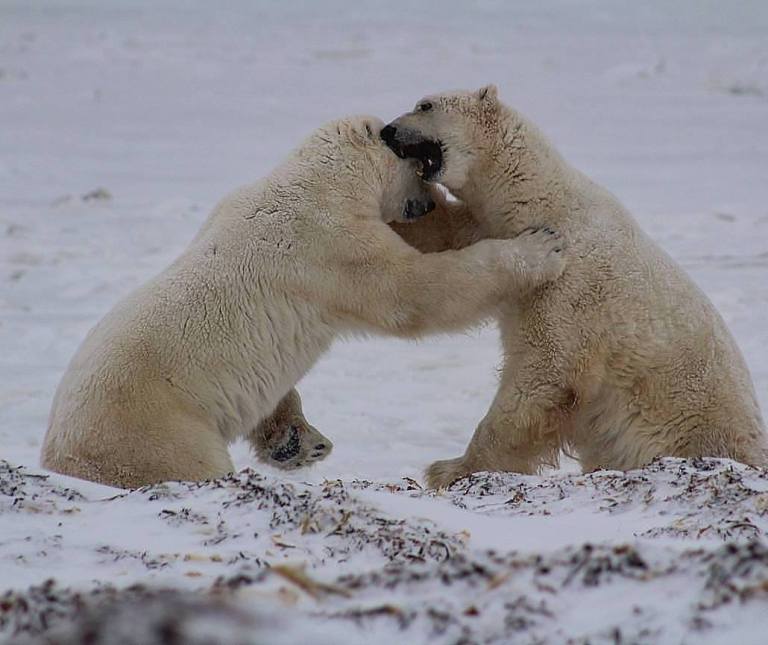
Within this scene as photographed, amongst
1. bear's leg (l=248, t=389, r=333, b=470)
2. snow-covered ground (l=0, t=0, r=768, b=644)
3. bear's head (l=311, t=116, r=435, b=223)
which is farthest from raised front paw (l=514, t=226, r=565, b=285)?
bear's leg (l=248, t=389, r=333, b=470)

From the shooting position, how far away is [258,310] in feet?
15.1

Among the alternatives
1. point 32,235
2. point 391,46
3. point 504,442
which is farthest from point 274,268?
point 391,46

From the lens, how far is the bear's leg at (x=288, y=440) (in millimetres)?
5086

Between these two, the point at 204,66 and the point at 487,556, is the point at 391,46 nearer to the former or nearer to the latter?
the point at 204,66

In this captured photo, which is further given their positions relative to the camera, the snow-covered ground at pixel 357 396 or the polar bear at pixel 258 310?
the polar bear at pixel 258 310

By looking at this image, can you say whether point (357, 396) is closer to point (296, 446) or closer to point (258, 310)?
point (296, 446)

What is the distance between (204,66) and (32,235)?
44.3 feet

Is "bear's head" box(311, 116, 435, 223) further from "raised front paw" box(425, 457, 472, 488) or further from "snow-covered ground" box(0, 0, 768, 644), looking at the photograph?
"raised front paw" box(425, 457, 472, 488)

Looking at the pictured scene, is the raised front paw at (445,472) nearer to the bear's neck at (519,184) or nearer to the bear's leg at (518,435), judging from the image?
the bear's leg at (518,435)

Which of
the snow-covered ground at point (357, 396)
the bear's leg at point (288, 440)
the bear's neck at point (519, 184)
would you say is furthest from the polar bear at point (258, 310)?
the snow-covered ground at point (357, 396)

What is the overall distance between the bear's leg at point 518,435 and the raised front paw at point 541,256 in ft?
1.36

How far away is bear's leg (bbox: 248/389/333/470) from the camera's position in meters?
5.09

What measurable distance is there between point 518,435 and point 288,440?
1045 mm

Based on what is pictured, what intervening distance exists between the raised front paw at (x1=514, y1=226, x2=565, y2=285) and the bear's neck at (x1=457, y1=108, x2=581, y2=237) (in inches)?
5.7
